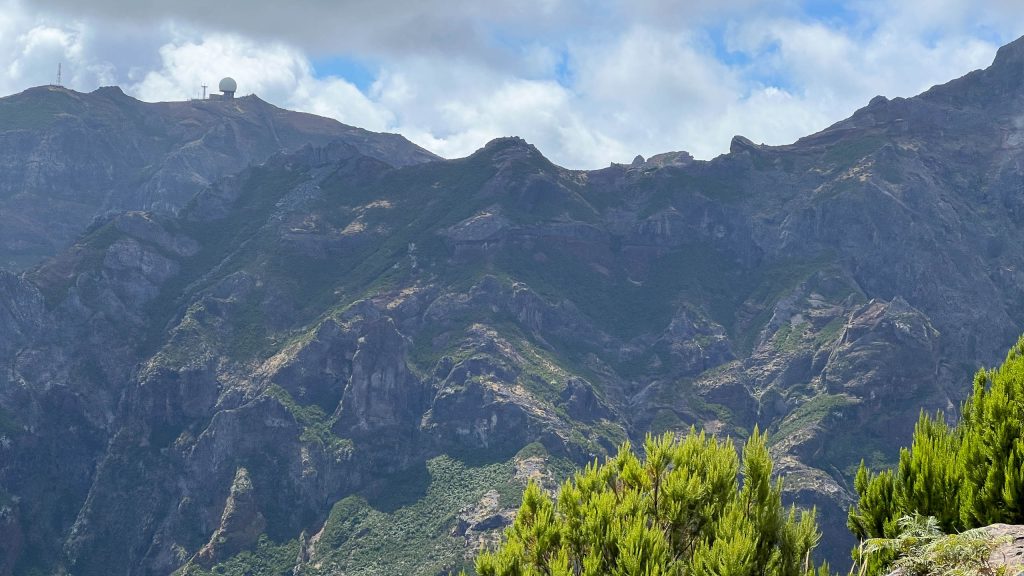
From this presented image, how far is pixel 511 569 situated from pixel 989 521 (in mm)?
17765

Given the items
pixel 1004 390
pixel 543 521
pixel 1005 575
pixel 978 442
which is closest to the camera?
pixel 1005 575

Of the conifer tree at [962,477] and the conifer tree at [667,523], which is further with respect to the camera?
the conifer tree at [667,523]

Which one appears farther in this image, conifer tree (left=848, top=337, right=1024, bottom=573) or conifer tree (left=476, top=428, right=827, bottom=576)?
conifer tree (left=476, top=428, right=827, bottom=576)

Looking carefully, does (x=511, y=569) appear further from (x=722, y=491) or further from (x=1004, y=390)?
(x=1004, y=390)

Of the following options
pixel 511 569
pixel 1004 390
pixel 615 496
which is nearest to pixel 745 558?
pixel 615 496

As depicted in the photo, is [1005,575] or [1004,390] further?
[1004,390]

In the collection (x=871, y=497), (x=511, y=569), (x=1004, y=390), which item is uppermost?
(x=1004, y=390)

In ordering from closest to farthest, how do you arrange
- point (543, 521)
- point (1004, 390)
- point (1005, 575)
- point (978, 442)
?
1. point (1005, 575)
2. point (978, 442)
3. point (1004, 390)
4. point (543, 521)

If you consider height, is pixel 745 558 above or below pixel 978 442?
below

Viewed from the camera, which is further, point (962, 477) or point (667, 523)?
point (667, 523)

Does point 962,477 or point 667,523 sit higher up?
point 962,477

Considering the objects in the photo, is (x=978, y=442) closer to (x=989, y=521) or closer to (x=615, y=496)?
(x=989, y=521)

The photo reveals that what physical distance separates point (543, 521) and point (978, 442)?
16871 millimetres

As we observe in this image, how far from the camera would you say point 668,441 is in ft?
138
